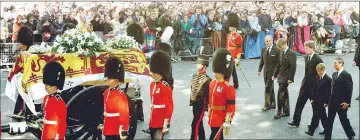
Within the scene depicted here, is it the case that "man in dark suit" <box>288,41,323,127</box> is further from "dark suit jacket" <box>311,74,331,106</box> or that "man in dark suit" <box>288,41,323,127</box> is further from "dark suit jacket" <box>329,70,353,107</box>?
"dark suit jacket" <box>329,70,353,107</box>

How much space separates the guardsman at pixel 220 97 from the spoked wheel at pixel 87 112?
1.26m

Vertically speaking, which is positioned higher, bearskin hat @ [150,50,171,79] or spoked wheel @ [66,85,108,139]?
bearskin hat @ [150,50,171,79]

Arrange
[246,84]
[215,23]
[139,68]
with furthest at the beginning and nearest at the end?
1. [215,23]
2. [246,84]
3. [139,68]

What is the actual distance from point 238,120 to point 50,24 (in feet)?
23.0

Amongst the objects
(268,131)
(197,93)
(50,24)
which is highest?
(50,24)

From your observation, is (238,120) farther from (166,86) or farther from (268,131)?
(166,86)

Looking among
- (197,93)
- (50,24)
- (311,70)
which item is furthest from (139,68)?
(50,24)

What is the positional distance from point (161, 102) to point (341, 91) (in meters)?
2.62

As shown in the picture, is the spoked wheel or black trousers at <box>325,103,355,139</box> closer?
the spoked wheel

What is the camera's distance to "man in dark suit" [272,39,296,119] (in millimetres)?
8414

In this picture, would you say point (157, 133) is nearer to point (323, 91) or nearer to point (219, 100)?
point (219, 100)

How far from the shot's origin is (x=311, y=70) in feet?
26.0

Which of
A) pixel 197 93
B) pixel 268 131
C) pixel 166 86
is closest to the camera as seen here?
pixel 166 86

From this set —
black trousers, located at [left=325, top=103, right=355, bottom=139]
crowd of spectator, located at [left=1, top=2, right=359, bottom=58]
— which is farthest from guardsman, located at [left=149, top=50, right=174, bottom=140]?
crowd of spectator, located at [left=1, top=2, right=359, bottom=58]
